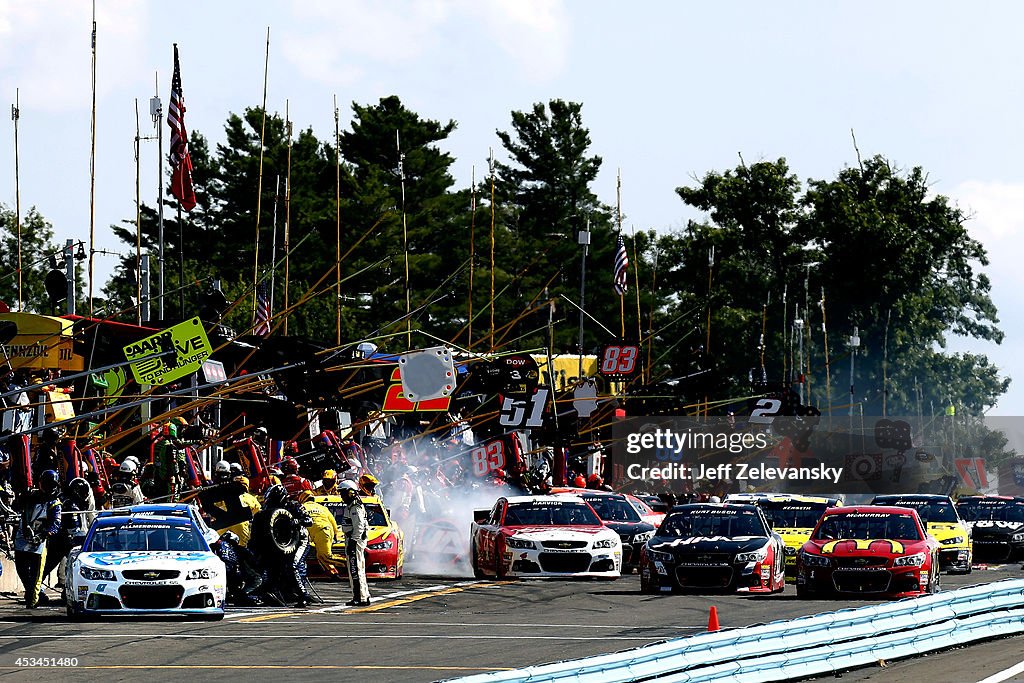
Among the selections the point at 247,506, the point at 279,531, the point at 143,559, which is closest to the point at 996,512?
the point at 247,506

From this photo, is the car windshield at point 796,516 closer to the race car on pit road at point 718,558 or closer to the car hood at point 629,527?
the car hood at point 629,527

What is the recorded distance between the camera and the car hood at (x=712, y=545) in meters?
26.2

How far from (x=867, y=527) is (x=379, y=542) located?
6.97 m

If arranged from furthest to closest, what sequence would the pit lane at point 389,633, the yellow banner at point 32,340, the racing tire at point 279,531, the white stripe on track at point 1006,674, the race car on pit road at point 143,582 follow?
the yellow banner at point 32,340 < the racing tire at point 279,531 < the race car on pit road at point 143,582 < the pit lane at point 389,633 < the white stripe on track at point 1006,674

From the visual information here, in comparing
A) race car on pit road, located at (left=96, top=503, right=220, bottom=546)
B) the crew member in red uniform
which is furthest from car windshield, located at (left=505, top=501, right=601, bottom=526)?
race car on pit road, located at (left=96, top=503, right=220, bottom=546)

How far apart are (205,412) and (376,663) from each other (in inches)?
711

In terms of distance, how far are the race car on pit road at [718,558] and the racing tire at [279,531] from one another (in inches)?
217

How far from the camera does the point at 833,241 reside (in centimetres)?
10350

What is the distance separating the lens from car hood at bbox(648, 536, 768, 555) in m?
26.2

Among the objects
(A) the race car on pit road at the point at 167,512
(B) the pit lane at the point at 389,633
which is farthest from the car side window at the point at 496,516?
(A) the race car on pit road at the point at 167,512

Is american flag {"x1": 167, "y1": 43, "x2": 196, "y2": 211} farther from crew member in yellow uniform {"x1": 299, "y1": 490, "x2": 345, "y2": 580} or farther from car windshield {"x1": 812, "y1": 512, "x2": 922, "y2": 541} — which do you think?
car windshield {"x1": 812, "y1": 512, "x2": 922, "y2": 541}

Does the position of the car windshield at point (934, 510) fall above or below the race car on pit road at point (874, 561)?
above

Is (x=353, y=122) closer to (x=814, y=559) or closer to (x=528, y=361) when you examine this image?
(x=528, y=361)

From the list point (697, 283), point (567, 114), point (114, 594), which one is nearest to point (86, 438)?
point (114, 594)
